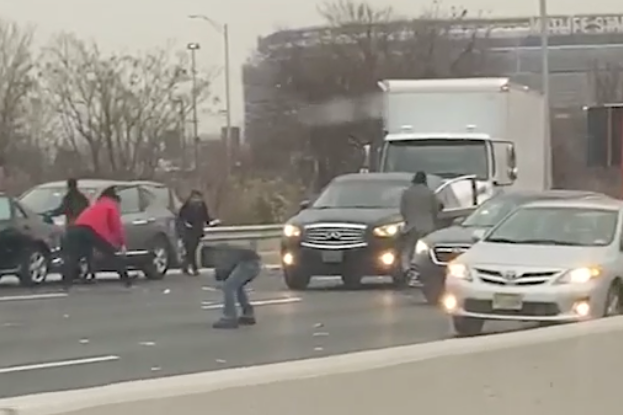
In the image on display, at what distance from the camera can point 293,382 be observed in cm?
573

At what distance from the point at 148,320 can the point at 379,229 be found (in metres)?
5.88

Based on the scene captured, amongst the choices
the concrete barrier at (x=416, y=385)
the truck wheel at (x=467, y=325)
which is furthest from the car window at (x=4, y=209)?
the concrete barrier at (x=416, y=385)

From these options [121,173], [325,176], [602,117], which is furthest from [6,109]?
[602,117]

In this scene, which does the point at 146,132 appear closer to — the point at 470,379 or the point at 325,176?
the point at 325,176

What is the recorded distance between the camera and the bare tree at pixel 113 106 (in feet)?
113

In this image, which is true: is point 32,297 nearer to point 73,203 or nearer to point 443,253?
point 73,203

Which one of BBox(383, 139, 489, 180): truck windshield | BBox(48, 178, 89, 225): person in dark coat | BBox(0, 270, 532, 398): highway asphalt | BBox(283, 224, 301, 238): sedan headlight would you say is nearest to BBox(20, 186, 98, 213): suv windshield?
BBox(48, 178, 89, 225): person in dark coat

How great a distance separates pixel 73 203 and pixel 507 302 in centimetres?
1125

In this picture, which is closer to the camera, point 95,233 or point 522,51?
point 95,233

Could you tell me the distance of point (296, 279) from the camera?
24.4 metres

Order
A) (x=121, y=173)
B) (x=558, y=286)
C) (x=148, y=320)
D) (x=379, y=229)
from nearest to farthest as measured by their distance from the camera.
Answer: (x=558, y=286), (x=148, y=320), (x=379, y=229), (x=121, y=173)

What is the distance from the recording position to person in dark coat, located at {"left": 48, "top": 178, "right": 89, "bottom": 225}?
81.8 ft

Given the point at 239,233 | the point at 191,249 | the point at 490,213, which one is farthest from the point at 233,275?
the point at 239,233

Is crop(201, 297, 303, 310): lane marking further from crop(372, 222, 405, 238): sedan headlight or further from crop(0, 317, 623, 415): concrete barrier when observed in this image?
crop(0, 317, 623, 415): concrete barrier
